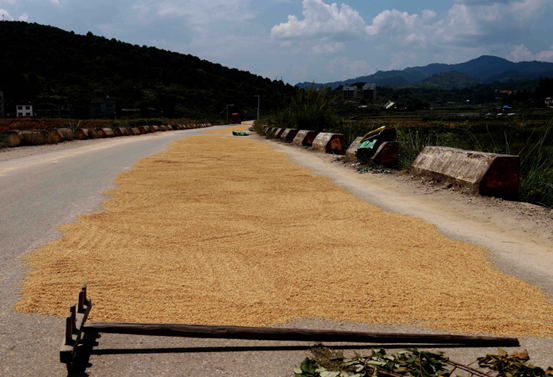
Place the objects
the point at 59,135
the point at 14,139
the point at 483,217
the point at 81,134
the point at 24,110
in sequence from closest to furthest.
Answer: the point at 483,217
the point at 14,139
the point at 59,135
the point at 81,134
the point at 24,110

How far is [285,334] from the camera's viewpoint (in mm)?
2502

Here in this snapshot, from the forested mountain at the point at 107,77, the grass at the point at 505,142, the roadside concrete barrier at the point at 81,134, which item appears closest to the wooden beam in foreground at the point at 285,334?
the grass at the point at 505,142

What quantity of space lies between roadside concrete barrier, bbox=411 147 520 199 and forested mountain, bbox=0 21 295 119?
229ft

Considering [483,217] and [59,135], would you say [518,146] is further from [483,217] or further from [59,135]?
[59,135]

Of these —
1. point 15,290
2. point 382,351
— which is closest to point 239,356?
point 382,351

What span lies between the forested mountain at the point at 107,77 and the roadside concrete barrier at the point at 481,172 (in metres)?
69.8

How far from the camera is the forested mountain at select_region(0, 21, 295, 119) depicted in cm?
8988

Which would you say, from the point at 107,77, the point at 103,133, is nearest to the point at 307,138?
the point at 103,133

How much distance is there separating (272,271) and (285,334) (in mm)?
1215

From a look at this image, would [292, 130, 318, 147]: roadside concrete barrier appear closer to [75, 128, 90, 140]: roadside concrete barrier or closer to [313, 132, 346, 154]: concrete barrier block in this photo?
[313, 132, 346, 154]: concrete barrier block

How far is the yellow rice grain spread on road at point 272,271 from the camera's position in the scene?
295 cm

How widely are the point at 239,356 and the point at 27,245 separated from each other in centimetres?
295

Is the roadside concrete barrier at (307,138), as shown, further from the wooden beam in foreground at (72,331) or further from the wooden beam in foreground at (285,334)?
the wooden beam in foreground at (72,331)

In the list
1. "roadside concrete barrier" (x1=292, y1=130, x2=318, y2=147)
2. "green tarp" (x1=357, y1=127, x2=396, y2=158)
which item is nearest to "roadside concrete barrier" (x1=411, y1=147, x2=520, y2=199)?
"green tarp" (x1=357, y1=127, x2=396, y2=158)
